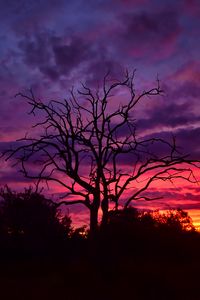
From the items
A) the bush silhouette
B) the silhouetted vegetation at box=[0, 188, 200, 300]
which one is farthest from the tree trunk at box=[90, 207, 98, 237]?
the bush silhouette

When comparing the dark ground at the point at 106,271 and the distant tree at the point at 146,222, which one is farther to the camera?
the distant tree at the point at 146,222

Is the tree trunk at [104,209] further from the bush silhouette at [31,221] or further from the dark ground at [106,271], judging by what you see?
the bush silhouette at [31,221]

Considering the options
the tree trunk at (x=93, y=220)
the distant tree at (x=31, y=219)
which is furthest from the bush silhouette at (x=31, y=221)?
the tree trunk at (x=93, y=220)

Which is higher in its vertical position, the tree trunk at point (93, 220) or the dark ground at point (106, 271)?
the tree trunk at point (93, 220)

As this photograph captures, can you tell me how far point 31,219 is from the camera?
2741 cm

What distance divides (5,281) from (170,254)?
1108cm

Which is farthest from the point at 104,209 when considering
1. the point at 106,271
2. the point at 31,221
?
the point at 31,221

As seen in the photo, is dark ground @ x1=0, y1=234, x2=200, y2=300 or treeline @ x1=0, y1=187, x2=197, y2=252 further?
treeline @ x1=0, y1=187, x2=197, y2=252

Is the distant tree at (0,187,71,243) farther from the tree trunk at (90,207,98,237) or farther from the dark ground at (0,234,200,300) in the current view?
the tree trunk at (90,207,98,237)

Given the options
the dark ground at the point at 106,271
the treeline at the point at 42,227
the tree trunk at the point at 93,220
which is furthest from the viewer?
the treeline at the point at 42,227

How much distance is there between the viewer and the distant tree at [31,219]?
2692 cm

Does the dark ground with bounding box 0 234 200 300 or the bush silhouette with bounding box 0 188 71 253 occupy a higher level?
the bush silhouette with bounding box 0 188 71 253

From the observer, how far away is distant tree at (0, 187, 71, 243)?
2692 cm

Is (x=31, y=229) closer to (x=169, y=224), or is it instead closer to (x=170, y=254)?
(x=170, y=254)
